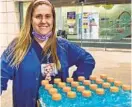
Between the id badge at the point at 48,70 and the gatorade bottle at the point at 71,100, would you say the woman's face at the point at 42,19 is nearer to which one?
the id badge at the point at 48,70

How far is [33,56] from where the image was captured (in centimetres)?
173

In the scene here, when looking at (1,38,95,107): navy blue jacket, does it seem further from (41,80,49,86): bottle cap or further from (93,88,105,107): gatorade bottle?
(93,88,105,107): gatorade bottle

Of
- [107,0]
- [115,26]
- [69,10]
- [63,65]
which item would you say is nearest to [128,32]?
[115,26]

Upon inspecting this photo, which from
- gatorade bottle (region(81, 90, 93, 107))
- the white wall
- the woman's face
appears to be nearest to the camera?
gatorade bottle (region(81, 90, 93, 107))

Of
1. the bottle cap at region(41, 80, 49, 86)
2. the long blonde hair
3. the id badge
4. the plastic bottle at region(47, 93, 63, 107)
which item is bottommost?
the plastic bottle at region(47, 93, 63, 107)

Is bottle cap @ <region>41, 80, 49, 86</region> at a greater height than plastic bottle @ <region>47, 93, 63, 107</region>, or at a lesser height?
greater

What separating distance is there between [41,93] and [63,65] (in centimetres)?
26

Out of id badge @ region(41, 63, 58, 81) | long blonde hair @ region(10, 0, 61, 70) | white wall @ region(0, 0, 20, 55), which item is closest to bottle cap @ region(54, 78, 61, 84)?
id badge @ region(41, 63, 58, 81)

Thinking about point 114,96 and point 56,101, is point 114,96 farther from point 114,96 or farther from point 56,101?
point 56,101

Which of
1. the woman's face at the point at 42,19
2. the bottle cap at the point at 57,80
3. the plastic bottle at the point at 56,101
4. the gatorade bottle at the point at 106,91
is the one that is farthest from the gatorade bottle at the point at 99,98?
the woman's face at the point at 42,19

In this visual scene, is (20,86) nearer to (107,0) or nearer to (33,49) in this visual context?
(33,49)

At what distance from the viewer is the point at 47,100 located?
1.48m

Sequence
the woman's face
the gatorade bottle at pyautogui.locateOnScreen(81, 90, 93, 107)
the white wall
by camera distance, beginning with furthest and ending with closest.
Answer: the white wall → the woman's face → the gatorade bottle at pyautogui.locateOnScreen(81, 90, 93, 107)

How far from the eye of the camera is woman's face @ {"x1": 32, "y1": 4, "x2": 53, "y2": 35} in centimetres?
167
